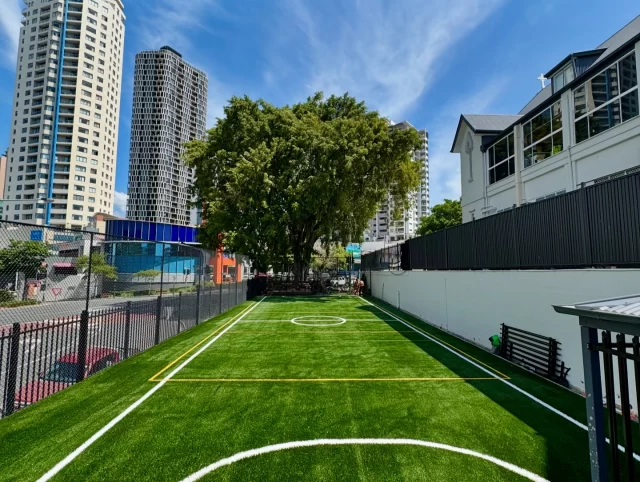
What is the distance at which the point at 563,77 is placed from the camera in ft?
51.3

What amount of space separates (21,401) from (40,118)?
346 ft

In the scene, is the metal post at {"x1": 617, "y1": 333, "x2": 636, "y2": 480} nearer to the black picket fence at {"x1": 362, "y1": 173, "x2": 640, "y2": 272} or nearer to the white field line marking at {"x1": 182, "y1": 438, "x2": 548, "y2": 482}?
the white field line marking at {"x1": 182, "y1": 438, "x2": 548, "y2": 482}

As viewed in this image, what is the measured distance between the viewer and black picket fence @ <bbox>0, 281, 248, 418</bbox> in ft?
16.9

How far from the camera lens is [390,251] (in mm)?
21750

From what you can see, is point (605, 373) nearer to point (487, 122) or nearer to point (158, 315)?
point (158, 315)

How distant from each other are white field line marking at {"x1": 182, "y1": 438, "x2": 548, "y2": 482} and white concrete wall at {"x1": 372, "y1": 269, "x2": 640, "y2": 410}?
2959 millimetres

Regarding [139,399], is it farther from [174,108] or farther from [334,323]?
[174,108]

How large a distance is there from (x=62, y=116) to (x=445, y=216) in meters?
92.3

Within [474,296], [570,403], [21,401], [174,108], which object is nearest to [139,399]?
[21,401]

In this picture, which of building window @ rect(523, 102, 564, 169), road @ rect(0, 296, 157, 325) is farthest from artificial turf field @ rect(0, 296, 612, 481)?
building window @ rect(523, 102, 564, 169)

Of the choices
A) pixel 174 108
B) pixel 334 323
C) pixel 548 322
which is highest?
pixel 174 108

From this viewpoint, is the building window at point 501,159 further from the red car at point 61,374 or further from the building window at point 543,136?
the red car at point 61,374

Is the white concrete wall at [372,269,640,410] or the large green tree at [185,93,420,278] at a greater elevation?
the large green tree at [185,93,420,278]

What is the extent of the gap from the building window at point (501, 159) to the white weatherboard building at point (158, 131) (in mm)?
116796
